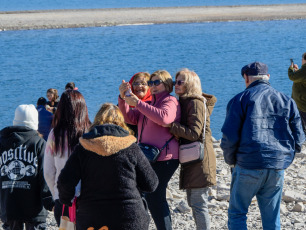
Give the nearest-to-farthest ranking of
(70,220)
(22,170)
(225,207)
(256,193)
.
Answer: (70,220)
(22,170)
(256,193)
(225,207)

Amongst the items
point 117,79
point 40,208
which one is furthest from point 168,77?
point 117,79

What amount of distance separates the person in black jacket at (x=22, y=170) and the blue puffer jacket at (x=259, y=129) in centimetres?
139

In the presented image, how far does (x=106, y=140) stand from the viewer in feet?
11.1

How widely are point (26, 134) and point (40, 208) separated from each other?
0.57 metres

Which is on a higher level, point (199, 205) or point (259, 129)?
point (259, 129)

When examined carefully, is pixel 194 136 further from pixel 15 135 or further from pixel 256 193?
pixel 15 135

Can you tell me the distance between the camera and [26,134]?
416cm

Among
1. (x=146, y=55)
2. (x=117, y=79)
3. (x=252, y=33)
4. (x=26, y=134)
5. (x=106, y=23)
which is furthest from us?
(x=106, y=23)

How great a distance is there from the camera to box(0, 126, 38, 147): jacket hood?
4.14 m

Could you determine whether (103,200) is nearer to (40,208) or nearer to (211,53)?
(40,208)

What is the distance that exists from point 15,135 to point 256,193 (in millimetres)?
1854

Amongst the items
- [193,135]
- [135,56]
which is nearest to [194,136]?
[193,135]

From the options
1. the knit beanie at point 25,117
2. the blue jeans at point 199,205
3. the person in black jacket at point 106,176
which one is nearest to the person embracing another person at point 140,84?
the blue jeans at point 199,205

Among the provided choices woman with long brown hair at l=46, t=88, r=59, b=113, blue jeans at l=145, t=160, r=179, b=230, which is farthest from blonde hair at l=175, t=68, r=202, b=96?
woman with long brown hair at l=46, t=88, r=59, b=113
